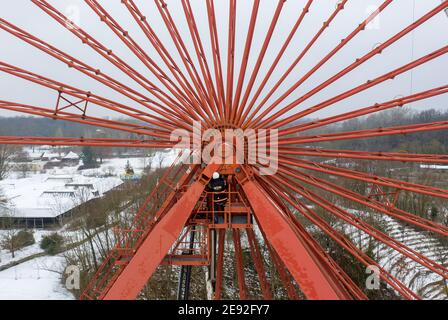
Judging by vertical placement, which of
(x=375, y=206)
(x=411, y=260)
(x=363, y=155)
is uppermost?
(x=363, y=155)

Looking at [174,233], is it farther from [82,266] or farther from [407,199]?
[407,199]

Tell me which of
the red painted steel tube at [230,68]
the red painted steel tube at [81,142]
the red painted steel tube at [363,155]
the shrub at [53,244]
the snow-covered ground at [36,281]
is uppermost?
the red painted steel tube at [230,68]

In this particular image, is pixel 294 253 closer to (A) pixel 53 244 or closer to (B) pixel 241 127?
(B) pixel 241 127

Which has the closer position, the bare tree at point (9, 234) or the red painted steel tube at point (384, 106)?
the red painted steel tube at point (384, 106)

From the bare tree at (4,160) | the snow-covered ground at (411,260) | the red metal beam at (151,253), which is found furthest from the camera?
the bare tree at (4,160)

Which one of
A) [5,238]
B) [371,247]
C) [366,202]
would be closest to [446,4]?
[366,202]

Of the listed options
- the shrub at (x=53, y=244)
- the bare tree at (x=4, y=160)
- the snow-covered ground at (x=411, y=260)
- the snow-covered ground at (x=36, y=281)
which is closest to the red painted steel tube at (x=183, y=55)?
the snow-covered ground at (x=411, y=260)

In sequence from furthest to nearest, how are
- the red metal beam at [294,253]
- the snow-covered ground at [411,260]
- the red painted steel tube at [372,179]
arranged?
the snow-covered ground at [411,260], the red painted steel tube at [372,179], the red metal beam at [294,253]

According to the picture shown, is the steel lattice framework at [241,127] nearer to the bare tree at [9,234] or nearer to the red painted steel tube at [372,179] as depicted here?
the red painted steel tube at [372,179]

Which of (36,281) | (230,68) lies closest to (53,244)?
(36,281)

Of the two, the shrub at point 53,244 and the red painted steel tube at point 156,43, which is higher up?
the red painted steel tube at point 156,43
